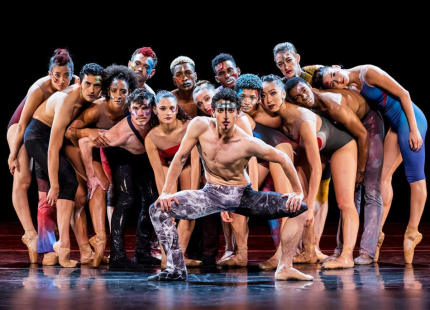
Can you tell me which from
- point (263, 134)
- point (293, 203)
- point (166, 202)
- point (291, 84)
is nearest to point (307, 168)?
point (263, 134)

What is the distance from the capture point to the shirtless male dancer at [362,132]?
462cm

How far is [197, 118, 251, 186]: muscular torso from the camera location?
149 inches

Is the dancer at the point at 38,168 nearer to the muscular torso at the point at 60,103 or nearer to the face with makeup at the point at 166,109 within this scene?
the muscular torso at the point at 60,103

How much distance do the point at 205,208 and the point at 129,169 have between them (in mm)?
1067

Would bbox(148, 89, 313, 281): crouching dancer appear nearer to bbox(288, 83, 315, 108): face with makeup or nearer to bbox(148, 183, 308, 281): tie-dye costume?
bbox(148, 183, 308, 281): tie-dye costume

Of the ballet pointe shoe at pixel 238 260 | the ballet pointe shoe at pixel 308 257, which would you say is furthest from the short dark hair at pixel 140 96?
the ballet pointe shoe at pixel 308 257

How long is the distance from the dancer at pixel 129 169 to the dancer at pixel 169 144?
0.41 feet

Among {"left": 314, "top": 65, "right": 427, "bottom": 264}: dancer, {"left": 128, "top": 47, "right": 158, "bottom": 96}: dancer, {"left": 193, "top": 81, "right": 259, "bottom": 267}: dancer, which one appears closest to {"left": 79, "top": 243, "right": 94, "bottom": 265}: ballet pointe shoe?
{"left": 193, "top": 81, "right": 259, "bottom": 267}: dancer

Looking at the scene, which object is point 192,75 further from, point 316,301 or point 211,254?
point 316,301

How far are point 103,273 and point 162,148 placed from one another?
3.11 feet

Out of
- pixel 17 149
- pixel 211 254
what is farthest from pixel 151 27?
pixel 211 254

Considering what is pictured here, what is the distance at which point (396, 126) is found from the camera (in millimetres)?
4797

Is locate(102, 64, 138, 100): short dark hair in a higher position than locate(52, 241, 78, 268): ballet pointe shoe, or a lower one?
higher

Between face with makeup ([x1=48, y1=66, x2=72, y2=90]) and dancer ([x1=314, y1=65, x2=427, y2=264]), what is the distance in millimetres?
1870
